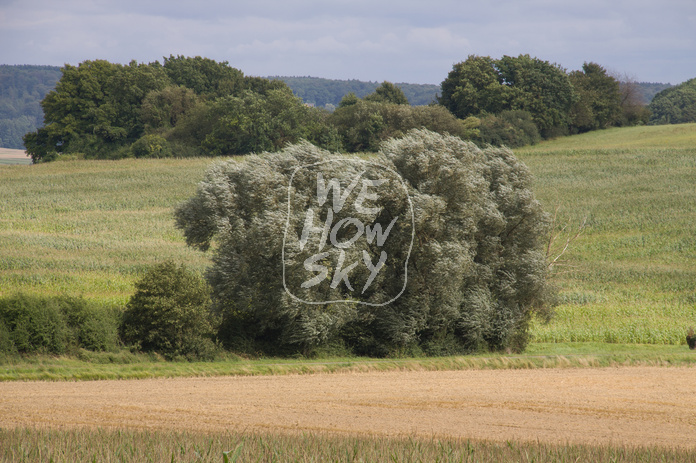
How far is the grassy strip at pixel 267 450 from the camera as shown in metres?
8.94

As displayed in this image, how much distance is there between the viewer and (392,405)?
1691cm

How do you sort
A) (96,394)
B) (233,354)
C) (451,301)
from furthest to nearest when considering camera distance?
(451,301) < (233,354) < (96,394)

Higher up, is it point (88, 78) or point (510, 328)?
point (88, 78)

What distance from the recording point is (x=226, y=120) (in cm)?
7881

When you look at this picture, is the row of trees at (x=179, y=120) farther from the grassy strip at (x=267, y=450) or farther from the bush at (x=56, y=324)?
the grassy strip at (x=267, y=450)

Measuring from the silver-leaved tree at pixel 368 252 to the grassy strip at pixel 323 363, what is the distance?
1550 mm

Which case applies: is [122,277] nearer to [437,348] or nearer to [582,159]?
[437,348]

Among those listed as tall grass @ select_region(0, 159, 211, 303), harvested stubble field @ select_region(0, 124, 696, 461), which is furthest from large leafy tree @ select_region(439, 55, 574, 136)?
tall grass @ select_region(0, 159, 211, 303)

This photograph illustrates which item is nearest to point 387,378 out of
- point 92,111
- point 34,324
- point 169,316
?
point 169,316

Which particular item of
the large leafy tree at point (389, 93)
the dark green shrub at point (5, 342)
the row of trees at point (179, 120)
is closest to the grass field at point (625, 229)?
the row of trees at point (179, 120)

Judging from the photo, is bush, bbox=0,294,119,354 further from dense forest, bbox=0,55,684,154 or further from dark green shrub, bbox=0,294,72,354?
dense forest, bbox=0,55,684,154

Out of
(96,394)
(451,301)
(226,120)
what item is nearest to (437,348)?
(451,301)

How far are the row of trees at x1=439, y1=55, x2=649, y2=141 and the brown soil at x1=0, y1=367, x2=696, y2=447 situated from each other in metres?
71.3

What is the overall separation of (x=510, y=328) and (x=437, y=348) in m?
3.23
